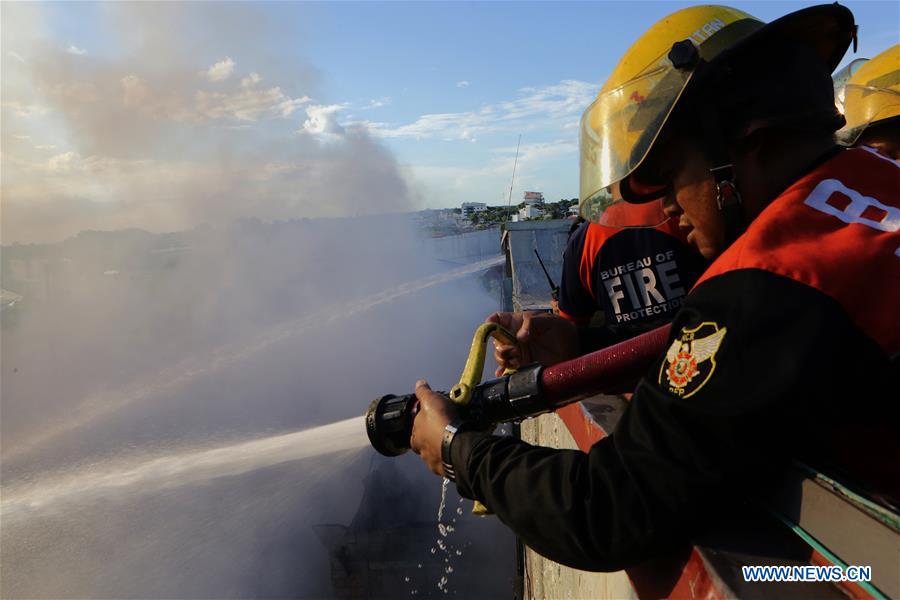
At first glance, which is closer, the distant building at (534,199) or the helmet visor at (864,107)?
the helmet visor at (864,107)

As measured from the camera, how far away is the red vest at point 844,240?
896 millimetres

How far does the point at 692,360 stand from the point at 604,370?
0.41 metres

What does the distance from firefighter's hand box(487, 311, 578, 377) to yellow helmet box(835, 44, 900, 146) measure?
215 centimetres

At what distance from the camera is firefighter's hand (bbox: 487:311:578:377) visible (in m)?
2.29

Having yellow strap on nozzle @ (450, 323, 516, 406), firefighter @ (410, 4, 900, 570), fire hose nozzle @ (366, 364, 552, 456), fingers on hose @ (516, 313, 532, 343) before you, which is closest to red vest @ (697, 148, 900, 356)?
firefighter @ (410, 4, 900, 570)

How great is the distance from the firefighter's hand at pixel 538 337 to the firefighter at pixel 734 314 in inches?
32.0

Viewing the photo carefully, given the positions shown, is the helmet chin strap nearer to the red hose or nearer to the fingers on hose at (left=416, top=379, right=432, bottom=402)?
the red hose

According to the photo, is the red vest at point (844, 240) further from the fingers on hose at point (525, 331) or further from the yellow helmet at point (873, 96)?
the yellow helmet at point (873, 96)

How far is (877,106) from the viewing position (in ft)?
10.5

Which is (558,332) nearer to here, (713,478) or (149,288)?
(713,478)

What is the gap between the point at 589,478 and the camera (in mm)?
1086

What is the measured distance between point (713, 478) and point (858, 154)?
0.75m

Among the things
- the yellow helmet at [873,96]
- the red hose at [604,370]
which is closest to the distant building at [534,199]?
the yellow helmet at [873,96]
